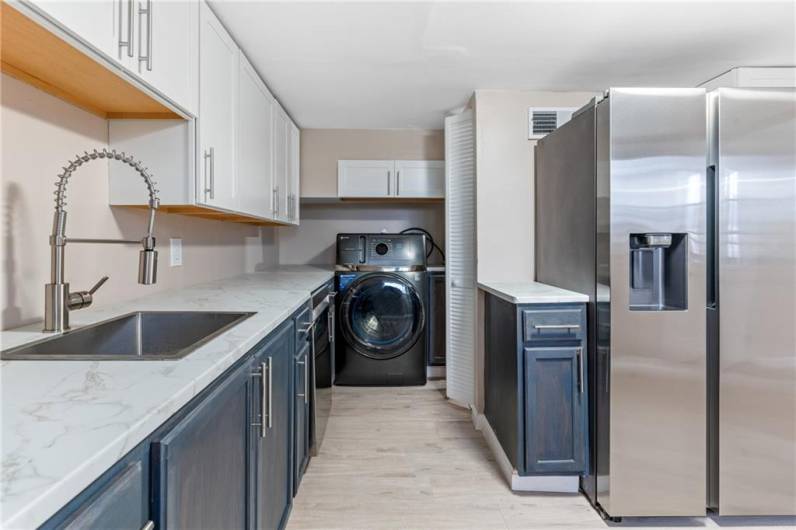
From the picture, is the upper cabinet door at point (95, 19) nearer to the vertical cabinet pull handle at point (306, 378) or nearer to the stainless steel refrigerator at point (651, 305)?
the vertical cabinet pull handle at point (306, 378)

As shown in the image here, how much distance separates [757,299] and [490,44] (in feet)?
5.30

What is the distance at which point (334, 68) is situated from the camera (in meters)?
2.30

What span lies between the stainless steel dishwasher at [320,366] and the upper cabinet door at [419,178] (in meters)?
1.24

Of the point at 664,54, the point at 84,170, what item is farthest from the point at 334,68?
the point at 664,54

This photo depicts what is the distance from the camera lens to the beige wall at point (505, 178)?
8.59 feet

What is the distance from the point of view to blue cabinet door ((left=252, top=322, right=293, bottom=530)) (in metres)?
1.22

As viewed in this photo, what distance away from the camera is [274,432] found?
4.65 ft

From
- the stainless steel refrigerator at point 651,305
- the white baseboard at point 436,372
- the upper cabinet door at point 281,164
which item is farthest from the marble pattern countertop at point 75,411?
the white baseboard at point 436,372

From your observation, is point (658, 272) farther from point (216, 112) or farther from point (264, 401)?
point (216, 112)

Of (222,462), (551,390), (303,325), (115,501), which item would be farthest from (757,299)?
(115,501)

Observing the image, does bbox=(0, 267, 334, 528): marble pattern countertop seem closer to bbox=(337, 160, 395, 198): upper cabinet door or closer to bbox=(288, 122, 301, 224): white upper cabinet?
bbox=(288, 122, 301, 224): white upper cabinet

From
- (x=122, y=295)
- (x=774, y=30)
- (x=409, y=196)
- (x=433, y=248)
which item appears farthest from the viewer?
(x=433, y=248)

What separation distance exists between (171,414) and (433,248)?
3417 mm

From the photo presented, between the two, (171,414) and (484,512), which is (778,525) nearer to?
(484,512)
